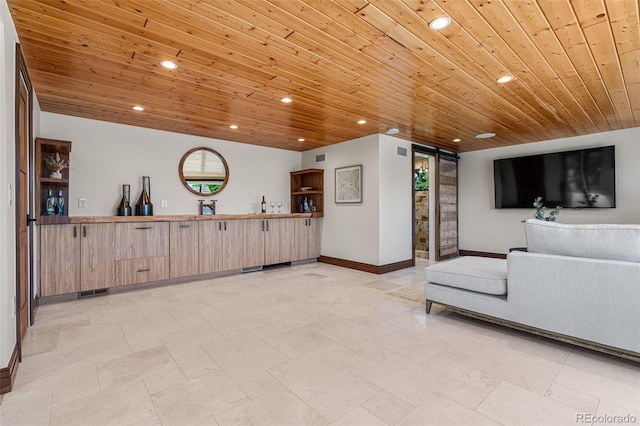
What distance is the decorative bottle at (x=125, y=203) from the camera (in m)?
4.41

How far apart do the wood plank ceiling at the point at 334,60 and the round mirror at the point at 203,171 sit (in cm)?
83

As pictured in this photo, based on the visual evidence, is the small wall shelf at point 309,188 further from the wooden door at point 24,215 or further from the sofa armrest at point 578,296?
the wooden door at point 24,215

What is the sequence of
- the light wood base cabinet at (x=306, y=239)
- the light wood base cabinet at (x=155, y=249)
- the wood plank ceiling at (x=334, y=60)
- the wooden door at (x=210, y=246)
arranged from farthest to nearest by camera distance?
the light wood base cabinet at (x=306, y=239)
the wooden door at (x=210, y=246)
the light wood base cabinet at (x=155, y=249)
the wood plank ceiling at (x=334, y=60)

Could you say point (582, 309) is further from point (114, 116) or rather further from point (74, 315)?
point (114, 116)

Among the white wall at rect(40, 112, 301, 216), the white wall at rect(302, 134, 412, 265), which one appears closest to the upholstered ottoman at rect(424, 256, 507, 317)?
the white wall at rect(302, 134, 412, 265)

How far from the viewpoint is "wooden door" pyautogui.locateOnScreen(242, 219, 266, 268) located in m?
5.24

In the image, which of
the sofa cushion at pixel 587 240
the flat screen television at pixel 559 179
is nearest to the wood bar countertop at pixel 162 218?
the sofa cushion at pixel 587 240

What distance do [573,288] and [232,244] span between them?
431 centimetres

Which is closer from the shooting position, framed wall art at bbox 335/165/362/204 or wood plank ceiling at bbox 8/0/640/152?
wood plank ceiling at bbox 8/0/640/152

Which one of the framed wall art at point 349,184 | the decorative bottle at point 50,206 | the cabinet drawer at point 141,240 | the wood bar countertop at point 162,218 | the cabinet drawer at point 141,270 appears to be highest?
the framed wall art at point 349,184

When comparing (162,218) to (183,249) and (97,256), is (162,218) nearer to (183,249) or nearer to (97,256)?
(183,249)

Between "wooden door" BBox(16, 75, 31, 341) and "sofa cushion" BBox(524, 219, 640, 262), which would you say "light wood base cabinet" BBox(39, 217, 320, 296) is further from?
"sofa cushion" BBox(524, 219, 640, 262)

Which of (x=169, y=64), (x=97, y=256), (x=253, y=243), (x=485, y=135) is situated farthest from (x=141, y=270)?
(x=485, y=135)

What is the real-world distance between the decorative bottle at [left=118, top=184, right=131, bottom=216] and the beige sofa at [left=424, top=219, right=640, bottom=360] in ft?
14.6
